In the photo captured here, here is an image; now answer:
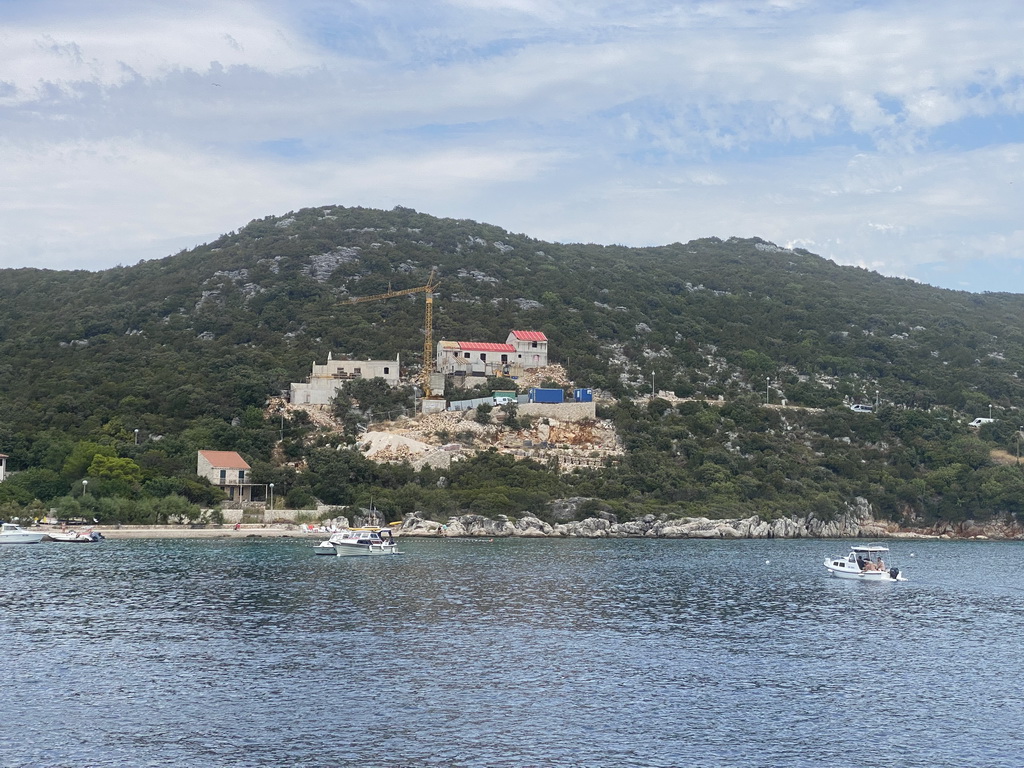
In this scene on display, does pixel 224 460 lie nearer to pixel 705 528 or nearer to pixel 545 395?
pixel 545 395

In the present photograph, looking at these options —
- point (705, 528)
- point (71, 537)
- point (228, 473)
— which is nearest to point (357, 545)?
point (71, 537)

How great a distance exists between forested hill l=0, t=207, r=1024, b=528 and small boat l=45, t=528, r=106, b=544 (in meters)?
10.6

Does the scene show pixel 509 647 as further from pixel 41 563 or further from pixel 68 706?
pixel 41 563

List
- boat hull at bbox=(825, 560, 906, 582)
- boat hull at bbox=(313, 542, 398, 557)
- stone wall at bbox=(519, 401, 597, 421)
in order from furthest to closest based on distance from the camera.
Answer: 1. stone wall at bbox=(519, 401, 597, 421)
2. boat hull at bbox=(313, 542, 398, 557)
3. boat hull at bbox=(825, 560, 906, 582)

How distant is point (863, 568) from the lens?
60719mm

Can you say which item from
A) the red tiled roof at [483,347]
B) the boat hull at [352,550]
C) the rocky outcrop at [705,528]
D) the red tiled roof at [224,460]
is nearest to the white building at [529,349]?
the red tiled roof at [483,347]

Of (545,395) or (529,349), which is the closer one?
(545,395)

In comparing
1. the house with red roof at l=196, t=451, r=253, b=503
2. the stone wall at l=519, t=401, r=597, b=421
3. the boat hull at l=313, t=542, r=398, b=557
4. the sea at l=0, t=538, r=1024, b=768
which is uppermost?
the stone wall at l=519, t=401, r=597, b=421

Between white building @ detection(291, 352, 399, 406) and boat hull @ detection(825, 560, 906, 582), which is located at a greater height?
white building @ detection(291, 352, 399, 406)

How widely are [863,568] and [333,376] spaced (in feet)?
196

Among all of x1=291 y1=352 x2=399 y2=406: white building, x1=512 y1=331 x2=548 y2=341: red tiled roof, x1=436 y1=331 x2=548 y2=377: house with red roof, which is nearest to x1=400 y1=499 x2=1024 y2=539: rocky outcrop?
x1=291 y1=352 x2=399 y2=406: white building

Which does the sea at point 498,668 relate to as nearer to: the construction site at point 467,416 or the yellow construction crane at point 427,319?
the construction site at point 467,416

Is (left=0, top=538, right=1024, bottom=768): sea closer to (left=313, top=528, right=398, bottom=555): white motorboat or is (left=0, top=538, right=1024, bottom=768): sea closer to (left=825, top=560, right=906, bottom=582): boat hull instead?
(left=825, top=560, right=906, bottom=582): boat hull

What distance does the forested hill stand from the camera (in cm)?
9688
